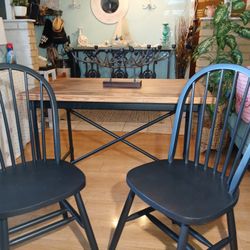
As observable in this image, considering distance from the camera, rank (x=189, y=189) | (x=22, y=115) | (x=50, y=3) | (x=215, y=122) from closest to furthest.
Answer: (x=189, y=189), (x=215, y=122), (x=22, y=115), (x=50, y=3)

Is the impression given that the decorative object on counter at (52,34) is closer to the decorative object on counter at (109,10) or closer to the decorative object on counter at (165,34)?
the decorative object on counter at (109,10)

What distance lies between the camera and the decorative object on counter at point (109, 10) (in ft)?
15.3

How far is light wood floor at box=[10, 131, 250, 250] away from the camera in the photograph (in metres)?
1.41

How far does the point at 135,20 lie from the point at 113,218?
4017mm

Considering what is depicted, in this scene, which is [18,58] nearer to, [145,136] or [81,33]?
[145,136]

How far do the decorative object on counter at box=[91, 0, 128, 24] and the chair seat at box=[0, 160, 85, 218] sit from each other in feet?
13.3

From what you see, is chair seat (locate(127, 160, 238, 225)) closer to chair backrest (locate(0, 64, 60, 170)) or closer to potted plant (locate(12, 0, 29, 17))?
chair backrest (locate(0, 64, 60, 170))

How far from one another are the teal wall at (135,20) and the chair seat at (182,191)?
13.1 feet

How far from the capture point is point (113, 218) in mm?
1614

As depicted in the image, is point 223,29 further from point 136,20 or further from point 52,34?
point 52,34

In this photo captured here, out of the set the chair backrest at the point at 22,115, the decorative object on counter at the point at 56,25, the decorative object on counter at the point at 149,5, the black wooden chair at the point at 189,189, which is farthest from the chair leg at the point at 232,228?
the decorative object on counter at the point at 149,5

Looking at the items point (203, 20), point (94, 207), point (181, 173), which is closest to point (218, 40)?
point (203, 20)

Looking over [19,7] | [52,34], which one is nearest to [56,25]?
[52,34]

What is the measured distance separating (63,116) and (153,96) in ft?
7.67
